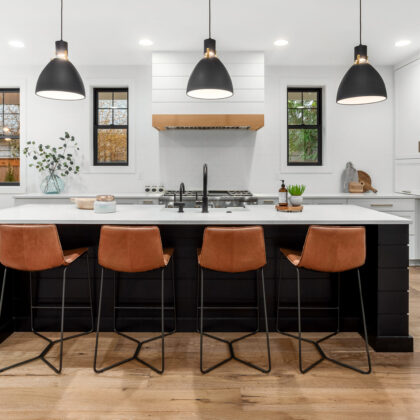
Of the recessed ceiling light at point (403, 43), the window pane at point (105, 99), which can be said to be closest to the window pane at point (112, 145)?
the window pane at point (105, 99)

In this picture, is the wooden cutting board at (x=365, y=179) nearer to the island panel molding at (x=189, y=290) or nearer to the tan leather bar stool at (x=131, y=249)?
the island panel molding at (x=189, y=290)

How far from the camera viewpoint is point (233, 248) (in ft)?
7.45

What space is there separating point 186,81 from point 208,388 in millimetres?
3779

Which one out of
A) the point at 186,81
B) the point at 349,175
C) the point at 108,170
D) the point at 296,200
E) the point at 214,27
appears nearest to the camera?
the point at 296,200

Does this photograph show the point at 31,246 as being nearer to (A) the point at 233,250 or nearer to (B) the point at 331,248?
(A) the point at 233,250

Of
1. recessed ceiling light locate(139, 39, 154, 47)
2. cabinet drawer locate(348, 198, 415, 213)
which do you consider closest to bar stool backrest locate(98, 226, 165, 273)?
recessed ceiling light locate(139, 39, 154, 47)

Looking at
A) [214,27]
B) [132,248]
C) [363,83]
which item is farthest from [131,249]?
[214,27]

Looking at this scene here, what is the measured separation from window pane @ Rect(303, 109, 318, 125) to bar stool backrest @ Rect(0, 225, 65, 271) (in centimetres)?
430

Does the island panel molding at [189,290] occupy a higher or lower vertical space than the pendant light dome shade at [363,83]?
lower

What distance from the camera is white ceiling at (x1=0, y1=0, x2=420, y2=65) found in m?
3.54

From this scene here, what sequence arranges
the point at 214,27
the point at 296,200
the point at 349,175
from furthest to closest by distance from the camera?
the point at 349,175 < the point at 214,27 < the point at 296,200

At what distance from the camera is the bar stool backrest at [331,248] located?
2260mm

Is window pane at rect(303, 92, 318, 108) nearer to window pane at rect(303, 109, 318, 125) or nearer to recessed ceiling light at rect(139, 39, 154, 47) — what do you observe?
window pane at rect(303, 109, 318, 125)

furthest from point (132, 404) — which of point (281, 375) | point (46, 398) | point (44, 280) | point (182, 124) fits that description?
point (182, 124)
